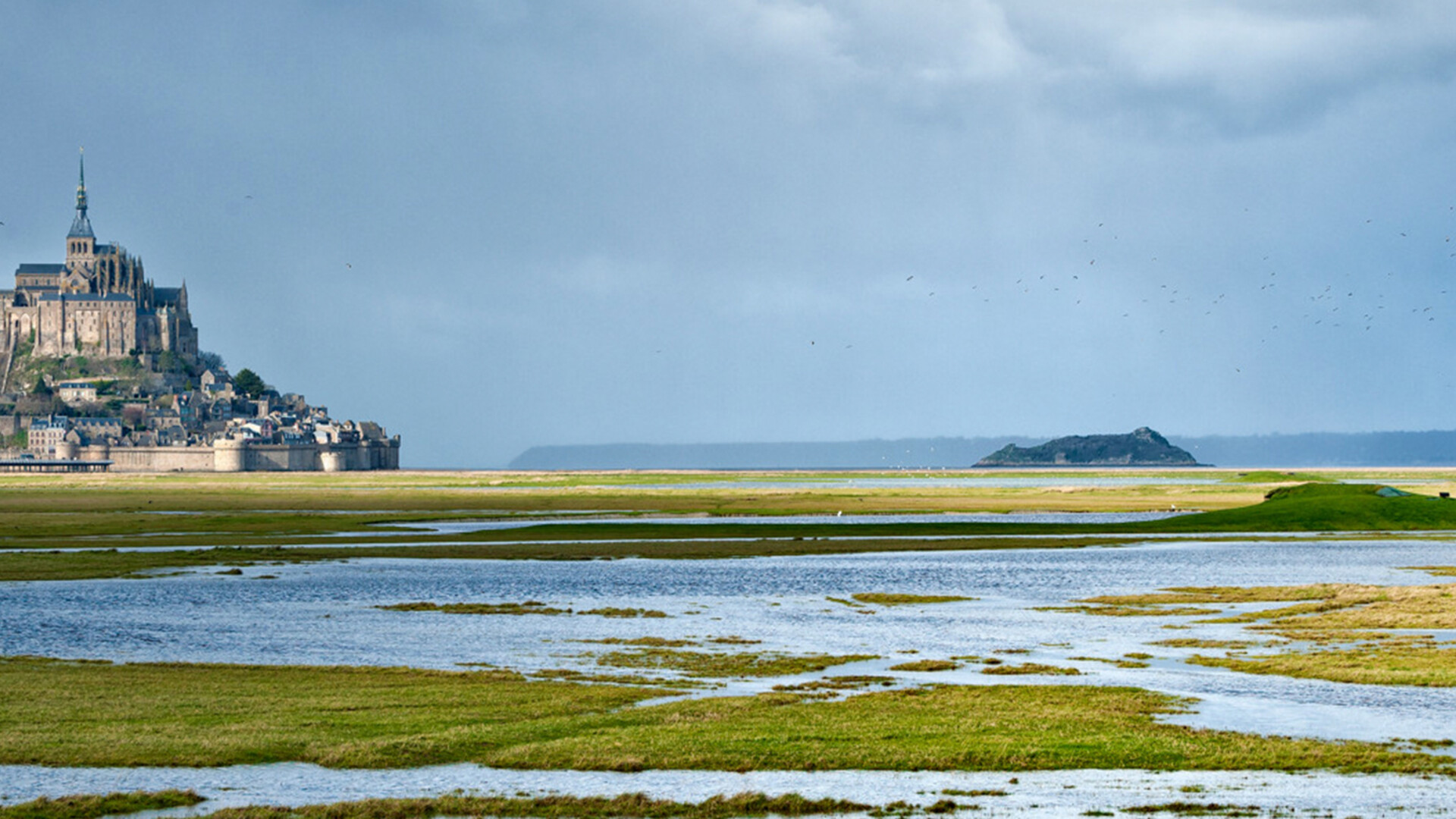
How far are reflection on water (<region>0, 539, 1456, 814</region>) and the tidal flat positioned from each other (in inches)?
6.7

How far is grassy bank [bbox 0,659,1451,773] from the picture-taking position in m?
21.9

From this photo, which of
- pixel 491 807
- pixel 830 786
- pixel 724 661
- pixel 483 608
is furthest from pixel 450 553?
pixel 491 807

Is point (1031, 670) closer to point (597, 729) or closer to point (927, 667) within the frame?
point (927, 667)

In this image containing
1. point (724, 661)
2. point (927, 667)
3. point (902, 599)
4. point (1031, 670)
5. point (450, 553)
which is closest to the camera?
point (1031, 670)

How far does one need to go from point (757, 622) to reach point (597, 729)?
16.8 meters

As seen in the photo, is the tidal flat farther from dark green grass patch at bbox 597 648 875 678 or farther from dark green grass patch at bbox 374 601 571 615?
dark green grass patch at bbox 374 601 571 615

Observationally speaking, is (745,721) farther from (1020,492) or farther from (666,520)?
(1020,492)

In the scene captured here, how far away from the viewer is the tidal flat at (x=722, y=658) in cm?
2222

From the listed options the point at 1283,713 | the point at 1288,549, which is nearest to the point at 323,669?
the point at 1283,713

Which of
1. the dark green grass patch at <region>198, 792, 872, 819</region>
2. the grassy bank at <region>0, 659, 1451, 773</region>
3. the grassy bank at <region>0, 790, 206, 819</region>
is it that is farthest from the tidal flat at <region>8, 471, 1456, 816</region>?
the grassy bank at <region>0, 790, 206, 819</region>

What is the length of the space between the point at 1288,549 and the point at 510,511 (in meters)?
57.0

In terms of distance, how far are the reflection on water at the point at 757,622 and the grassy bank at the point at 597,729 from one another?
0.82 meters

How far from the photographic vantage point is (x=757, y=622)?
4078cm

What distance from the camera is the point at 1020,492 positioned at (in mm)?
142500
